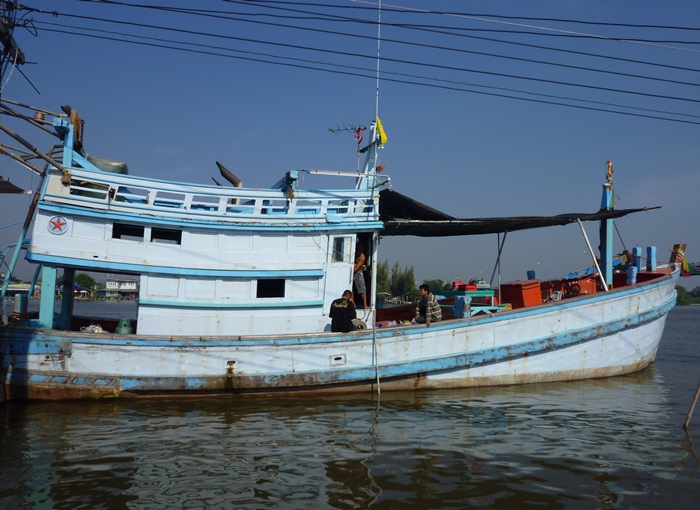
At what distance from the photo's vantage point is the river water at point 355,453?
19.0ft

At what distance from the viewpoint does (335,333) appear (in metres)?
10.8

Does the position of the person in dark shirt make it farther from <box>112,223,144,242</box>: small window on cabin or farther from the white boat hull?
<box>112,223,144,242</box>: small window on cabin

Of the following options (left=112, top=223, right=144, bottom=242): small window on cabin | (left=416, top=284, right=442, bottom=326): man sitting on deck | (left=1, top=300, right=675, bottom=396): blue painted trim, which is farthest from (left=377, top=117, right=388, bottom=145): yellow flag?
(left=112, top=223, right=144, bottom=242): small window on cabin

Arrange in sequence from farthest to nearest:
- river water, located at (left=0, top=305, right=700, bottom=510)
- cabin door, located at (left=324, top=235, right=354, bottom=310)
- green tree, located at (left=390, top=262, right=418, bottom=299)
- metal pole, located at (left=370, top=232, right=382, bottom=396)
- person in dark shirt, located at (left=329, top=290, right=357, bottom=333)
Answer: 1. green tree, located at (left=390, top=262, right=418, bottom=299)
2. cabin door, located at (left=324, top=235, right=354, bottom=310)
3. person in dark shirt, located at (left=329, top=290, right=357, bottom=333)
4. metal pole, located at (left=370, top=232, right=382, bottom=396)
5. river water, located at (left=0, top=305, right=700, bottom=510)

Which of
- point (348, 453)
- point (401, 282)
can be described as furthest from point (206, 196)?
point (401, 282)

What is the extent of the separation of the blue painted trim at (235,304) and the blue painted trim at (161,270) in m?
0.54

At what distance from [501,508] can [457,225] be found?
7714 millimetres

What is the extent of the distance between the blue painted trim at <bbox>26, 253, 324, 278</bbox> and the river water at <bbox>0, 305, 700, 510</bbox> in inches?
97.0

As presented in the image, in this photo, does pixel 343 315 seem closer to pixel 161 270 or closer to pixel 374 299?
pixel 374 299

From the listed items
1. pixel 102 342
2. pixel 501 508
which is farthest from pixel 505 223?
pixel 102 342

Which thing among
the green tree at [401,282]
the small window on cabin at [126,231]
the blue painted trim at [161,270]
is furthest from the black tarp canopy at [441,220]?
the green tree at [401,282]

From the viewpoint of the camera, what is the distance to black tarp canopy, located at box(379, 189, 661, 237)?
39.5ft

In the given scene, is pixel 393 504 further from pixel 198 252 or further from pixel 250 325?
pixel 198 252

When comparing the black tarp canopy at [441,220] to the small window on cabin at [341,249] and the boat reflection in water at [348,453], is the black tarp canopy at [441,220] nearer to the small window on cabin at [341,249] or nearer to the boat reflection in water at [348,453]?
the small window on cabin at [341,249]
